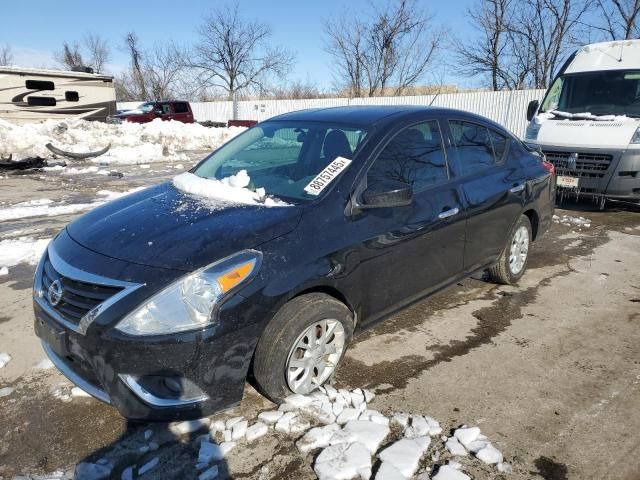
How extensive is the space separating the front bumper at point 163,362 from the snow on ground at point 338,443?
252mm

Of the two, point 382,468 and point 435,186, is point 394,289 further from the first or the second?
point 382,468

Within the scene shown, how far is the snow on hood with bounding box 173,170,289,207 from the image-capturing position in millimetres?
3037

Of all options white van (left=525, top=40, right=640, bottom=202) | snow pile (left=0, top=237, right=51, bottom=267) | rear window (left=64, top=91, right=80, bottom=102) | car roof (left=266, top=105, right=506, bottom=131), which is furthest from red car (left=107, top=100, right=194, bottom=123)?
car roof (left=266, top=105, right=506, bottom=131)

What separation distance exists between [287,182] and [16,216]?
21.3 ft

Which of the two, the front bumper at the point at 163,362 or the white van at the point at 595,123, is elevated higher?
the white van at the point at 595,123

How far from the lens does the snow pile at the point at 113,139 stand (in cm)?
1577

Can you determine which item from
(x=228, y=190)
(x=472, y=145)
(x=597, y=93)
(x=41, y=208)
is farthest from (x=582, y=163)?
(x=41, y=208)

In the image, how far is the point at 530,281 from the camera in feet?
16.5

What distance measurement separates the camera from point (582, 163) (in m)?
7.73

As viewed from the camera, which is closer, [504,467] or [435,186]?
[504,467]

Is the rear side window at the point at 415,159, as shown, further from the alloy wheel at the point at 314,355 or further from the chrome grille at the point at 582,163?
the chrome grille at the point at 582,163

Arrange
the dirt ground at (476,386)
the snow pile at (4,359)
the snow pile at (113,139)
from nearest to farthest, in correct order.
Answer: the dirt ground at (476,386) → the snow pile at (4,359) → the snow pile at (113,139)

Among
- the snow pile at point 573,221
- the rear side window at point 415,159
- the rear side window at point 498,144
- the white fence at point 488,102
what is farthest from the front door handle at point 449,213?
the white fence at point 488,102

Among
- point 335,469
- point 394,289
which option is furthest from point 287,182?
point 335,469
